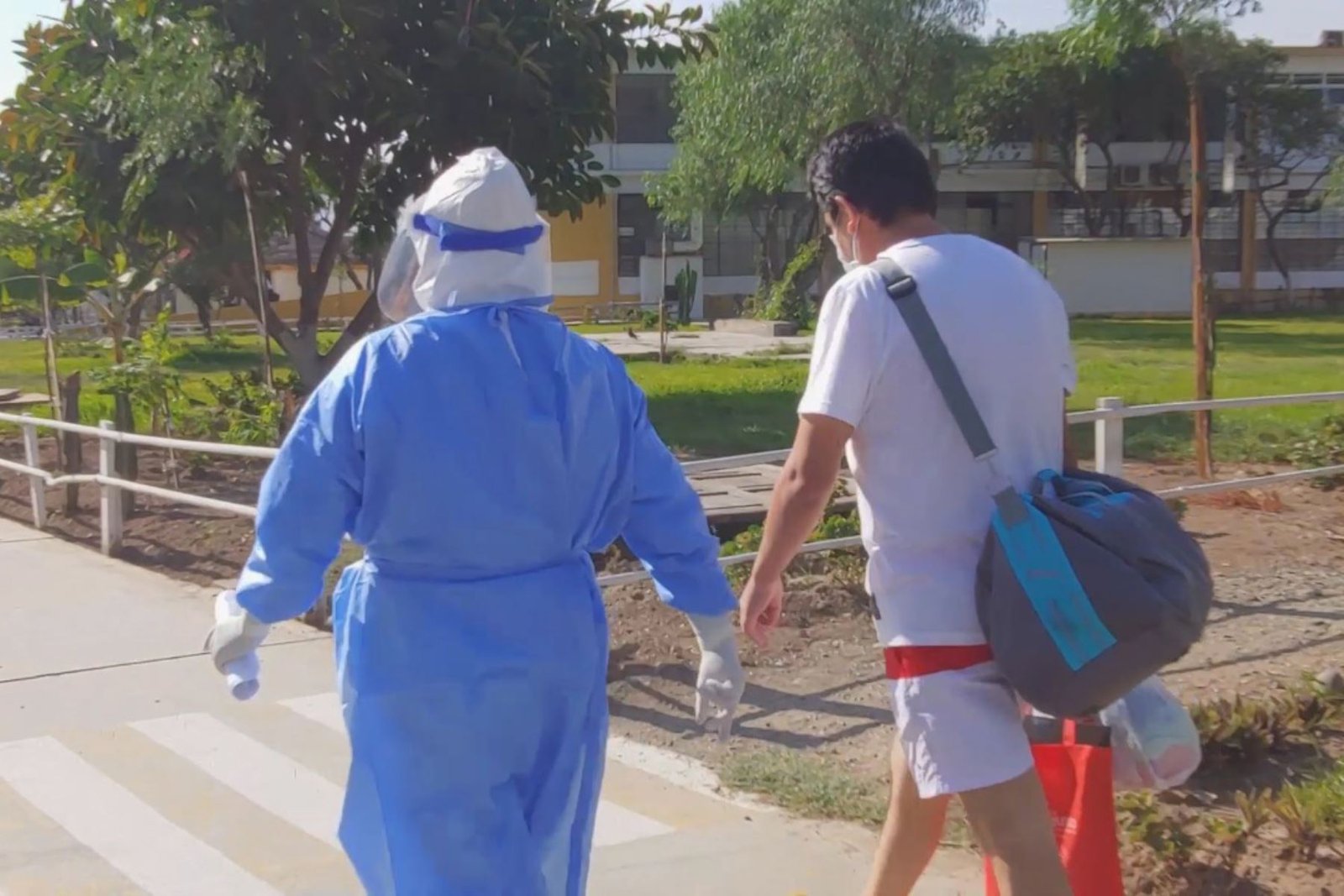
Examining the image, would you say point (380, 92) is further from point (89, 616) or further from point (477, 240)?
point (477, 240)

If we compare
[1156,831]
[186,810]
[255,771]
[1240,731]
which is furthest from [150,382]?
[1156,831]

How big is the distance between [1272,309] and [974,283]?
37.4 meters

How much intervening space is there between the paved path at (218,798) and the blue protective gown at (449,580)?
146 centimetres

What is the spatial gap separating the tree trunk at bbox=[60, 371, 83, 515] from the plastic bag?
8.93m

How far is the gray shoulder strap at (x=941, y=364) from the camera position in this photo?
122 inches

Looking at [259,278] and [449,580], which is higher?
[259,278]

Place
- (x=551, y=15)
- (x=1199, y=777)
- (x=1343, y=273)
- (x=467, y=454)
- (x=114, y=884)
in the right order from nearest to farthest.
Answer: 1. (x=467, y=454)
2. (x=114, y=884)
3. (x=1199, y=777)
4. (x=551, y=15)
5. (x=1343, y=273)

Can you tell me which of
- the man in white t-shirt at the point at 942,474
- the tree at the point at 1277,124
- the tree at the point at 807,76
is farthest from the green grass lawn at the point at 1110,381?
the man in white t-shirt at the point at 942,474

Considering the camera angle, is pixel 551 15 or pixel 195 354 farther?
pixel 195 354

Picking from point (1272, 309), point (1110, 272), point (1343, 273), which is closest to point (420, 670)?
point (1110, 272)

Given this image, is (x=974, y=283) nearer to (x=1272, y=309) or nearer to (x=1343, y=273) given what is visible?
(x=1272, y=309)

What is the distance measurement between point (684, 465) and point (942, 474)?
9.16ft

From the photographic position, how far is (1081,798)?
3354mm

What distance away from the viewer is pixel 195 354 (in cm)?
2803
